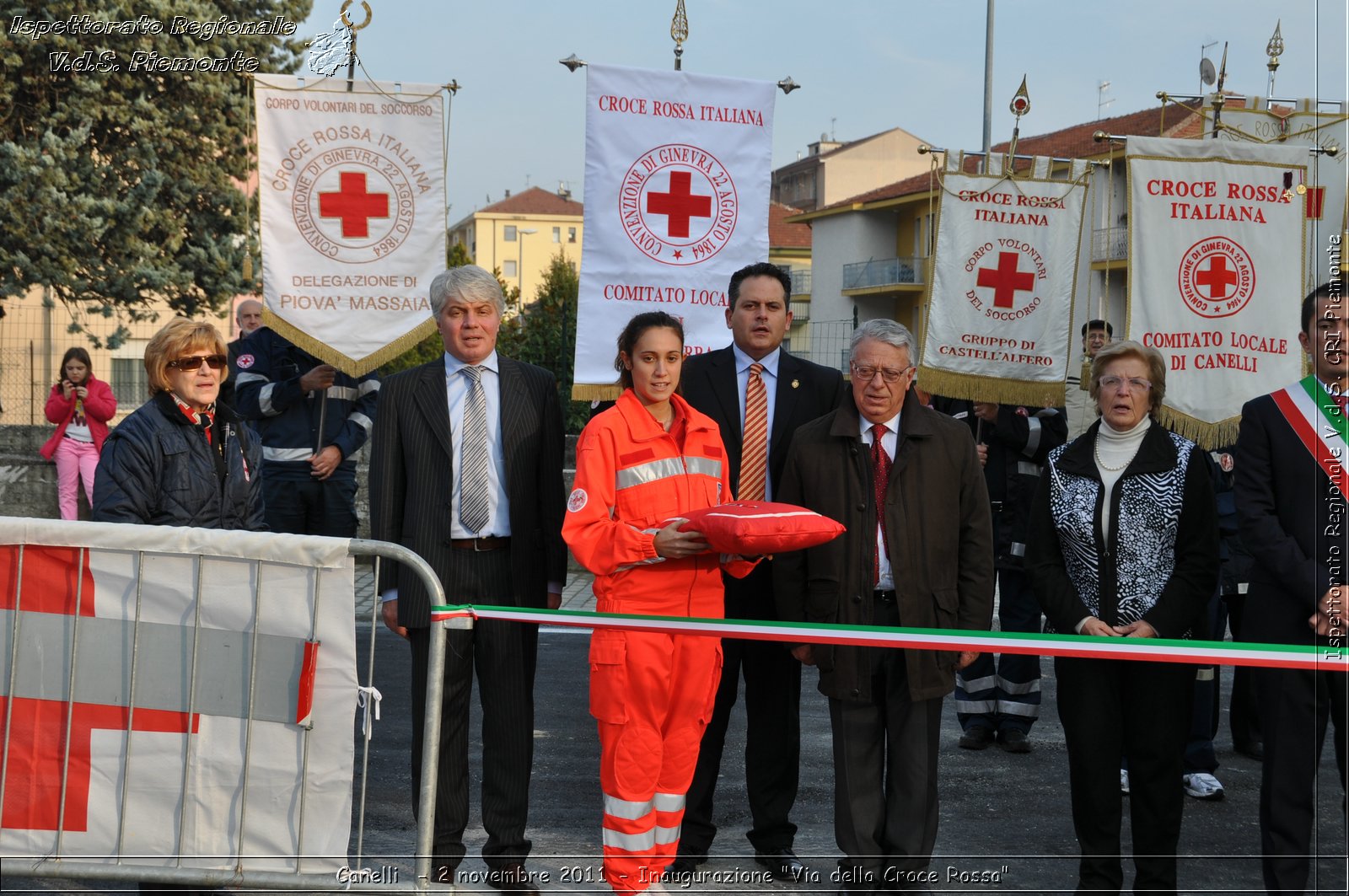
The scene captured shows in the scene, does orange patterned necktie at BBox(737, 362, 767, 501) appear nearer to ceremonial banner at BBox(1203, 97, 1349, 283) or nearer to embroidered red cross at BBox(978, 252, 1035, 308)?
embroidered red cross at BBox(978, 252, 1035, 308)

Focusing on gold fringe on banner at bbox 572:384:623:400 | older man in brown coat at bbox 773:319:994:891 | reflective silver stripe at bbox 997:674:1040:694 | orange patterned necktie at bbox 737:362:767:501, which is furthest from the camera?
reflective silver stripe at bbox 997:674:1040:694

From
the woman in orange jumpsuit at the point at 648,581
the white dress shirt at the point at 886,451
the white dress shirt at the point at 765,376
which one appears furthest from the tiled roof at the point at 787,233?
the woman in orange jumpsuit at the point at 648,581

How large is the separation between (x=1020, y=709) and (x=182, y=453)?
4.18 metres

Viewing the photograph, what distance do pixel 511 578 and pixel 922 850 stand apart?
1689 millimetres

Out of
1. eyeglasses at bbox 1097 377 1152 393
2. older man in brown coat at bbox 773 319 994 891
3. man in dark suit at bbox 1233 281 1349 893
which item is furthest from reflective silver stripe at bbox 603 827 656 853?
eyeglasses at bbox 1097 377 1152 393

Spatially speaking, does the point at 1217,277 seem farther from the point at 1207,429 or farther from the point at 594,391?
the point at 594,391

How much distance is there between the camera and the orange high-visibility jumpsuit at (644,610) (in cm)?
386

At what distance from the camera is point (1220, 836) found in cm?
499

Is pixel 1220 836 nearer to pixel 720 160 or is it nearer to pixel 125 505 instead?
pixel 720 160

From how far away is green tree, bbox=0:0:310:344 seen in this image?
19750 mm

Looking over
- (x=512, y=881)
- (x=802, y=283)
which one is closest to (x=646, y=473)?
(x=512, y=881)

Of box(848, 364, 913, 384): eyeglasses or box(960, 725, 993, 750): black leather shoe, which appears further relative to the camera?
box(960, 725, 993, 750): black leather shoe

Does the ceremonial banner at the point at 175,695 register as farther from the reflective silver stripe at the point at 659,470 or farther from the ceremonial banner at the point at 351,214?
the ceremonial banner at the point at 351,214

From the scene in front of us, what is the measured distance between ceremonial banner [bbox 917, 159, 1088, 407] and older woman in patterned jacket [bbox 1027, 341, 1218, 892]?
1.85 metres
